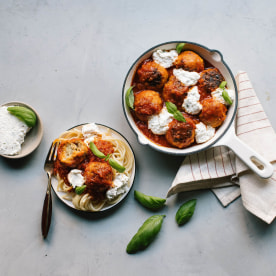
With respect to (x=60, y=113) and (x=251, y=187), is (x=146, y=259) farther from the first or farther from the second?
(x=60, y=113)

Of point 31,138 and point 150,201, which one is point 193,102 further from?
point 31,138

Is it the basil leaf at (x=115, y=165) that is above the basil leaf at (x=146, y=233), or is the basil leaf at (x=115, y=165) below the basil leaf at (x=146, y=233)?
above

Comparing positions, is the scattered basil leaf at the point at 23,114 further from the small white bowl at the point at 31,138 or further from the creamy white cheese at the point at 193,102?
the creamy white cheese at the point at 193,102

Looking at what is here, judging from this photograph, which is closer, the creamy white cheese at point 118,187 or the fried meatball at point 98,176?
the fried meatball at point 98,176

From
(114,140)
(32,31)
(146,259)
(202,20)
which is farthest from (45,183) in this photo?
(202,20)

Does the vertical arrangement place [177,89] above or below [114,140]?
above

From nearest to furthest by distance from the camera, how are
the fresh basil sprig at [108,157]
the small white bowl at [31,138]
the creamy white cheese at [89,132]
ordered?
1. the fresh basil sprig at [108,157]
2. the creamy white cheese at [89,132]
3. the small white bowl at [31,138]

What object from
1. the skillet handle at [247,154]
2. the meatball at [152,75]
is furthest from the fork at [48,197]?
the skillet handle at [247,154]
